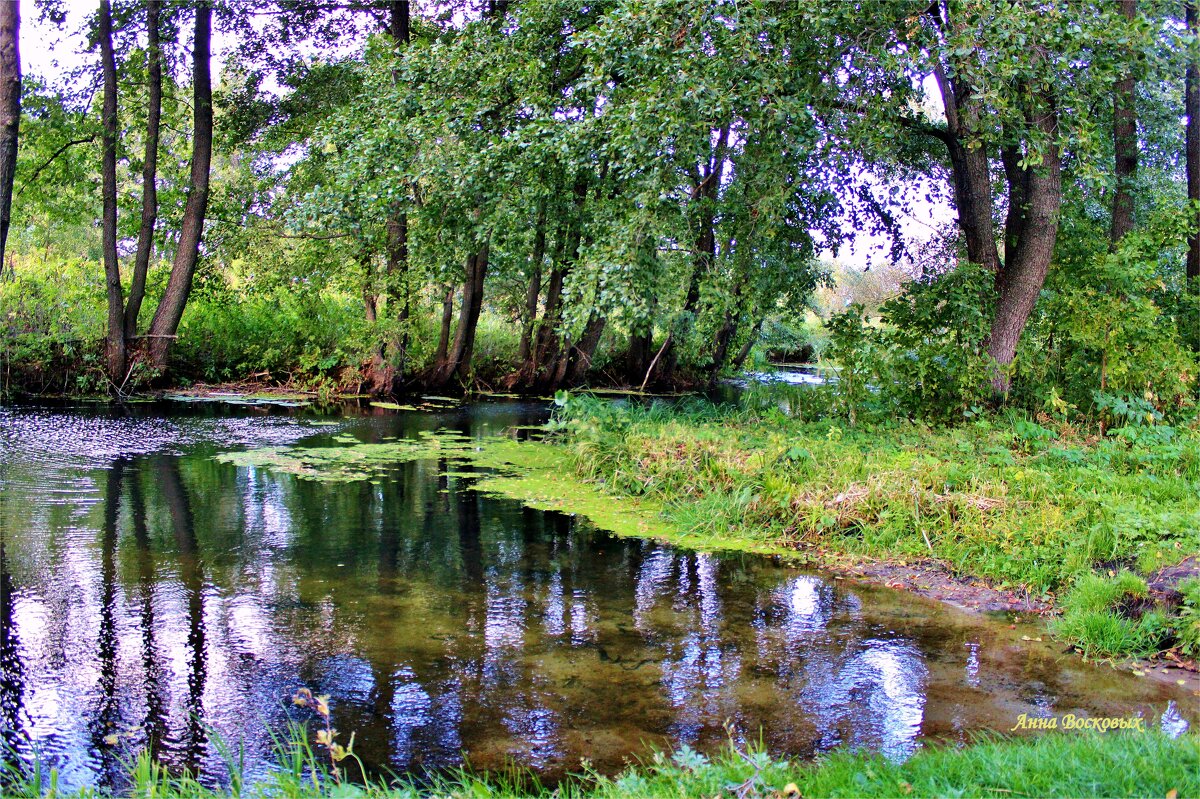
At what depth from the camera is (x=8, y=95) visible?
7.12 meters

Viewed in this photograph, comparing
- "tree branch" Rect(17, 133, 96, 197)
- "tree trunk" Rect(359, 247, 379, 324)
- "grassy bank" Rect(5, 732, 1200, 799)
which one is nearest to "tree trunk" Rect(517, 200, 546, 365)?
"tree trunk" Rect(359, 247, 379, 324)

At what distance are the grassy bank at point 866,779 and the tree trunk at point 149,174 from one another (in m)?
16.7

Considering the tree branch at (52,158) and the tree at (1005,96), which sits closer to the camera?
the tree at (1005,96)

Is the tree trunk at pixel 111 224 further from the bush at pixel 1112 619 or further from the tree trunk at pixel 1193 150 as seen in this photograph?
the tree trunk at pixel 1193 150

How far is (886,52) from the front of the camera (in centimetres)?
931

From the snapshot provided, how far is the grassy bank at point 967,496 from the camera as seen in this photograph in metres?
6.21

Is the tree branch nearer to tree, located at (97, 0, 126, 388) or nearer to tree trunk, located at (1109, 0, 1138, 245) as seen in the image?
tree, located at (97, 0, 126, 388)

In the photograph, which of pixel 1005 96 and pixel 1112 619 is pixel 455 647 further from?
pixel 1005 96

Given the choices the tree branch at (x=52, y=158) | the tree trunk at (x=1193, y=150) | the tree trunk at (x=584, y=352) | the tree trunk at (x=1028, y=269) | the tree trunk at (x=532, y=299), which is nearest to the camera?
the tree trunk at (x=1028, y=269)

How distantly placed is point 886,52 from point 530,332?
12524 mm

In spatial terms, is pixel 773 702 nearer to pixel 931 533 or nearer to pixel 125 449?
pixel 931 533

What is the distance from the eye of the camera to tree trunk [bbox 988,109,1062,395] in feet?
35.6

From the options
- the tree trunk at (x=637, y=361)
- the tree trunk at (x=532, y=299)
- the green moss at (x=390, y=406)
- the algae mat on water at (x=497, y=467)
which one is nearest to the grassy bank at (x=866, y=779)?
the algae mat on water at (x=497, y=467)

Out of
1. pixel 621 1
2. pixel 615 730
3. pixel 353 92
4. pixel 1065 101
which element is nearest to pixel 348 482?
pixel 621 1
